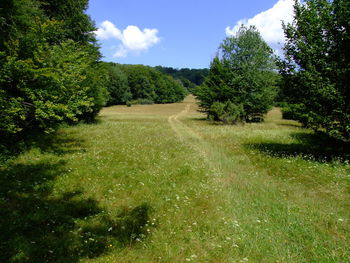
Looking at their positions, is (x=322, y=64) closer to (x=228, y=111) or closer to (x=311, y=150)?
(x=311, y=150)

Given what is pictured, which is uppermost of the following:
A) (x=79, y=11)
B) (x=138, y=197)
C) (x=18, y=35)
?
(x=79, y=11)

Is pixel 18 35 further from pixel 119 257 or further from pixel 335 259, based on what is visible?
pixel 335 259

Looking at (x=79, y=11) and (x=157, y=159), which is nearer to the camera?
(x=157, y=159)

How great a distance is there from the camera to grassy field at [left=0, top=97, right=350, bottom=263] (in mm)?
5750

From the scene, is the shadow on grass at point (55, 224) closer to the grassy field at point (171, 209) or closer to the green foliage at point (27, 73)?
the grassy field at point (171, 209)

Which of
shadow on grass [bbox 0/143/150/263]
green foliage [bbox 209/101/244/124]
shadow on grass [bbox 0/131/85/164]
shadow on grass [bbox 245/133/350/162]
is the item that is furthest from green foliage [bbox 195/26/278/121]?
shadow on grass [bbox 0/143/150/263]

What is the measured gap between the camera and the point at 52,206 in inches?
312

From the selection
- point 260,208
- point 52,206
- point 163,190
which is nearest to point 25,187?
point 52,206

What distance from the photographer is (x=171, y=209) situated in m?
8.05

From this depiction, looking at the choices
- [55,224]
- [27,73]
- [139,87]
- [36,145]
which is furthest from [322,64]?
[139,87]

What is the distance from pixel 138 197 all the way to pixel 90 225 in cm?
238

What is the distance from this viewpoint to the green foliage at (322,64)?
43.3 ft

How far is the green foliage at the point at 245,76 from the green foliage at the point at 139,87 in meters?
59.3

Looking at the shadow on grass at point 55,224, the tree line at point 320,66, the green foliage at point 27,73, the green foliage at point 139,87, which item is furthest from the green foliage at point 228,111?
the green foliage at point 139,87
